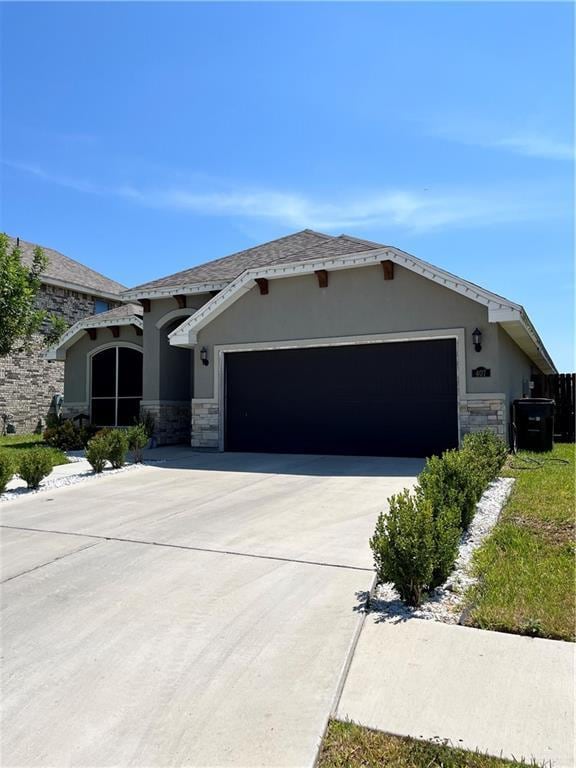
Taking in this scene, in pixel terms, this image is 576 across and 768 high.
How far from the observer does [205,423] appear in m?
13.7

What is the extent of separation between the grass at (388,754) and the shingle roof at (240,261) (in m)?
12.3

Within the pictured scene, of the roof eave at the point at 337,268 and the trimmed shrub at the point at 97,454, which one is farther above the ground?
the roof eave at the point at 337,268

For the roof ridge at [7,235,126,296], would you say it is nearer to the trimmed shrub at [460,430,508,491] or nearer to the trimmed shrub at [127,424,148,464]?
the trimmed shrub at [127,424,148,464]

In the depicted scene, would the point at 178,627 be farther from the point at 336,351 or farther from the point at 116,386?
the point at 116,386

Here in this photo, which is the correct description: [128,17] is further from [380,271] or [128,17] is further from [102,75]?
[380,271]

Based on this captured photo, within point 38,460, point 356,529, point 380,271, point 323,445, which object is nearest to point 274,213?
point 380,271

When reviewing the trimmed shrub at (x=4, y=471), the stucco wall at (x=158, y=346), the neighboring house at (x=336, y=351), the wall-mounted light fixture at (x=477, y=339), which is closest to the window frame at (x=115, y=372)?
the stucco wall at (x=158, y=346)

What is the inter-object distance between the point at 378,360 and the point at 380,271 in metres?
2.07

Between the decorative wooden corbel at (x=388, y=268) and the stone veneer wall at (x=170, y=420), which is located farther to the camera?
the stone veneer wall at (x=170, y=420)

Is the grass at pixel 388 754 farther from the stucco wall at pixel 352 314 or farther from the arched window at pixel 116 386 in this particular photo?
the arched window at pixel 116 386

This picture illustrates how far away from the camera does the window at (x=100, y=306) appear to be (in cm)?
2362

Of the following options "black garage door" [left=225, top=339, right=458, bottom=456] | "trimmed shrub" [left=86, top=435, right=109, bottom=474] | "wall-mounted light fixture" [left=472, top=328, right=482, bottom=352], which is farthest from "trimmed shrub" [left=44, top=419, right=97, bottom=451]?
"wall-mounted light fixture" [left=472, top=328, right=482, bottom=352]

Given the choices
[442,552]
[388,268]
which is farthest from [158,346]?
[442,552]

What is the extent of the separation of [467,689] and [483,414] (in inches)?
344
